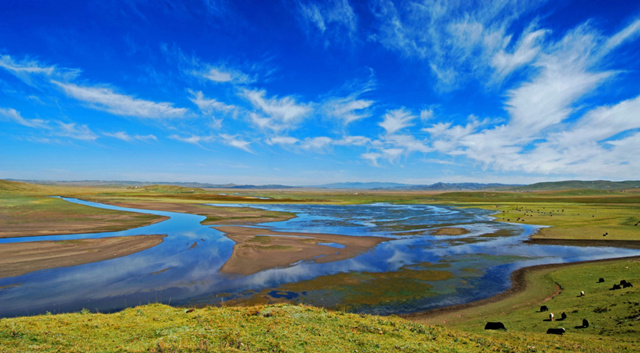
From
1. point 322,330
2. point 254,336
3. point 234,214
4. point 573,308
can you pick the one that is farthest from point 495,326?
point 234,214

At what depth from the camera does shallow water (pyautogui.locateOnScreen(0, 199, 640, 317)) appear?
18078 mm

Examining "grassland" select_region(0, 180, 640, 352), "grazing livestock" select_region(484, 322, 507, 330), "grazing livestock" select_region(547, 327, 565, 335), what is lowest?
"grazing livestock" select_region(484, 322, 507, 330)

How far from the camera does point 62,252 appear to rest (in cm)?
2830

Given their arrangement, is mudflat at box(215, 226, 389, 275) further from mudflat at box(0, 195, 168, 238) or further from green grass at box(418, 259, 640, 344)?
mudflat at box(0, 195, 168, 238)

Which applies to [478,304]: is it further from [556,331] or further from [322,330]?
[322,330]

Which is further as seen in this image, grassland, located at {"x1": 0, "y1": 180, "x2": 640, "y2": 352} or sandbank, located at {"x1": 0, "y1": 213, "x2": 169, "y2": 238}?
sandbank, located at {"x1": 0, "y1": 213, "x2": 169, "y2": 238}

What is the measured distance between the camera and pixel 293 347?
10.0m

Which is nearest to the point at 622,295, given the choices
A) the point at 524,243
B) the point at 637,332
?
the point at 637,332

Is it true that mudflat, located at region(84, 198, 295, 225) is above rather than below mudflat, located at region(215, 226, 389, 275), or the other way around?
above

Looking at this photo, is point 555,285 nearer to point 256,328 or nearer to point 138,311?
point 256,328

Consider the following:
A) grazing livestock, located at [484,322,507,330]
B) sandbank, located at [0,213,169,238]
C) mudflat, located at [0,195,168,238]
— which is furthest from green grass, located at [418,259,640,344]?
mudflat, located at [0,195,168,238]

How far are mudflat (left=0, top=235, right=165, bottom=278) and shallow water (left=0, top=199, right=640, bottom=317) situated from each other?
161cm

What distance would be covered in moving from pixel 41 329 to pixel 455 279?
24.0m

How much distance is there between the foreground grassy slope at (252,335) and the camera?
31.5 feet
